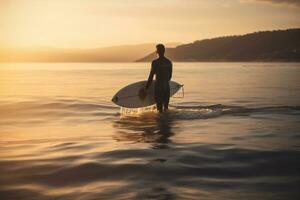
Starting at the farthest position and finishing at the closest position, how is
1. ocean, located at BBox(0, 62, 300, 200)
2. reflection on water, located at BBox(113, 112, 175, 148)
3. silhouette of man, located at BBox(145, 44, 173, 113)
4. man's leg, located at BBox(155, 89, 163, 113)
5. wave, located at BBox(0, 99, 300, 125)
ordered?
1. wave, located at BBox(0, 99, 300, 125)
2. man's leg, located at BBox(155, 89, 163, 113)
3. silhouette of man, located at BBox(145, 44, 173, 113)
4. reflection on water, located at BBox(113, 112, 175, 148)
5. ocean, located at BBox(0, 62, 300, 200)

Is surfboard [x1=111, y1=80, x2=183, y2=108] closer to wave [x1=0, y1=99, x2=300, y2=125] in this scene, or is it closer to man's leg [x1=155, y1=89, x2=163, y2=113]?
wave [x1=0, y1=99, x2=300, y2=125]

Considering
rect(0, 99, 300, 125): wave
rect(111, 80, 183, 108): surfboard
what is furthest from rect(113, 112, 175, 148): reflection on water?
rect(111, 80, 183, 108): surfboard

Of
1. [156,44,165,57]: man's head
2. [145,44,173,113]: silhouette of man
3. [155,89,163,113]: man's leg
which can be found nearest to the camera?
[156,44,165,57]: man's head

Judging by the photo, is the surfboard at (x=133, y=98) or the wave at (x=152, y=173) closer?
the wave at (x=152, y=173)

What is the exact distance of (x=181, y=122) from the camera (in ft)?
46.8

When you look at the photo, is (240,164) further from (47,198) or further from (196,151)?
(47,198)

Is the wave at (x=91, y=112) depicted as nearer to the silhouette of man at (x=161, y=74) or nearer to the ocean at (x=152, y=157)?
the ocean at (x=152, y=157)

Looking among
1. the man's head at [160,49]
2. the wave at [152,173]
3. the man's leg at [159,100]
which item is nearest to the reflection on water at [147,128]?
the man's leg at [159,100]

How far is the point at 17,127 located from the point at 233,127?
7.11 m

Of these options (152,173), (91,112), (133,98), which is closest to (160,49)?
(133,98)

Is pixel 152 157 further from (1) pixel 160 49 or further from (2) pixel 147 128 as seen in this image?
(1) pixel 160 49

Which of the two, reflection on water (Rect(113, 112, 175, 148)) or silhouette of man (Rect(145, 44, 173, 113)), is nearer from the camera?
reflection on water (Rect(113, 112, 175, 148))

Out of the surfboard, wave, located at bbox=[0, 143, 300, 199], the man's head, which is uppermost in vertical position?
the man's head

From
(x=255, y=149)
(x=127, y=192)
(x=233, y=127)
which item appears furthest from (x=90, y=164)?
(x=233, y=127)
